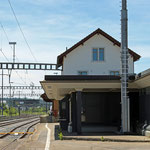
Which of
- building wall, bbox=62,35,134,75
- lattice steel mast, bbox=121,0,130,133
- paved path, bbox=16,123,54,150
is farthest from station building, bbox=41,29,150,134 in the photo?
paved path, bbox=16,123,54,150

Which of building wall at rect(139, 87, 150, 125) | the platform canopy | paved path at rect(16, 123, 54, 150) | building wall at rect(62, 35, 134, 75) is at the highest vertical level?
building wall at rect(62, 35, 134, 75)

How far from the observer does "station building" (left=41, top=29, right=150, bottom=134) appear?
749 inches

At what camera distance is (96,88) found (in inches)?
818

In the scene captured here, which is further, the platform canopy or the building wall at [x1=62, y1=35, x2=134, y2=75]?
the building wall at [x1=62, y1=35, x2=134, y2=75]

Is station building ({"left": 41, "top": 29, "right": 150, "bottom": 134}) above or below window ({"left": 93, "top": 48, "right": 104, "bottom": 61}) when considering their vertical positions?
below

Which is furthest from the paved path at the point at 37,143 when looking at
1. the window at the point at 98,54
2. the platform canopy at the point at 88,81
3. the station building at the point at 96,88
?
the window at the point at 98,54

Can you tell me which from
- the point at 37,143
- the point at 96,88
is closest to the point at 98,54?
the point at 96,88

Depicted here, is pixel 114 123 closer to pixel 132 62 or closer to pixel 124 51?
pixel 124 51

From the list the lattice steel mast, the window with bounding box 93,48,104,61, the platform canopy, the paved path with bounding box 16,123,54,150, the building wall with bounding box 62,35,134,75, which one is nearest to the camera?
the paved path with bounding box 16,123,54,150

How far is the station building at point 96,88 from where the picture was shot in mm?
19031

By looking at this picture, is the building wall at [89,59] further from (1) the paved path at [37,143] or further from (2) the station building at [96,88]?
(1) the paved path at [37,143]

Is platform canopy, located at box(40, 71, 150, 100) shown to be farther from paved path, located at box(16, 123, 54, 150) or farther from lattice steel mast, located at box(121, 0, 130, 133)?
paved path, located at box(16, 123, 54, 150)

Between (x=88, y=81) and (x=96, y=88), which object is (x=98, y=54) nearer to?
(x=96, y=88)

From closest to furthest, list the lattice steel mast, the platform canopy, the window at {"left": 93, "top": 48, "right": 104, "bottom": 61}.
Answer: the platform canopy < the lattice steel mast < the window at {"left": 93, "top": 48, "right": 104, "bottom": 61}
